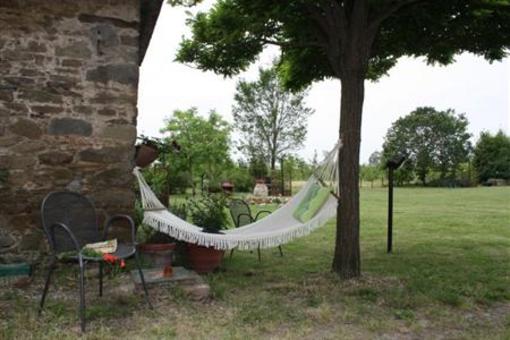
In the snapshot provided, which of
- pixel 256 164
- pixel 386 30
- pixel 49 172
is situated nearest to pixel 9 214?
pixel 49 172

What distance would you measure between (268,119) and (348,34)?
62.8ft

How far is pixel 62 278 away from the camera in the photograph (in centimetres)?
305

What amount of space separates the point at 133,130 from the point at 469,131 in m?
31.6

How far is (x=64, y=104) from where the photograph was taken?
3.19m

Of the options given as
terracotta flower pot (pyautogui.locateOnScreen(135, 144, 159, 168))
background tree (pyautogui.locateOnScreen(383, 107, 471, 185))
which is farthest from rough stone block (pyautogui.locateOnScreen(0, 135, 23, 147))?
background tree (pyautogui.locateOnScreen(383, 107, 471, 185))

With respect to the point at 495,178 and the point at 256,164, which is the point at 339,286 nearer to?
the point at 256,164

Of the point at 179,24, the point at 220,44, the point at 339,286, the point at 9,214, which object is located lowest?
the point at 339,286

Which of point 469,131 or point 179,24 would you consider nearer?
point 179,24

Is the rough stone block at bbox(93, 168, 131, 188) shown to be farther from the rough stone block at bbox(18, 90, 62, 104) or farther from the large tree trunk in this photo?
the large tree trunk

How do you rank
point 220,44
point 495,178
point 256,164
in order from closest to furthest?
point 220,44 < point 256,164 < point 495,178

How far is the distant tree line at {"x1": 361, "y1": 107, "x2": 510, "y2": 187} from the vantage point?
26.0 meters

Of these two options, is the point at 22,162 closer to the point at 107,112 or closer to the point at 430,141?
the point at 107,112

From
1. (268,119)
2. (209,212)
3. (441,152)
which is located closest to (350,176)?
(209,212)

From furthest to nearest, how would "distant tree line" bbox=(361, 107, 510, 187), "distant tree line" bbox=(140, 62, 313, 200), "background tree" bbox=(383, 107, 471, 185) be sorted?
"background tree" bbox=(383, 107, 471, 185)
"distant tree line" bbox=(361, 107, 510, 187)
"distant tree line" bbox=(140, 62, 313, 200)
